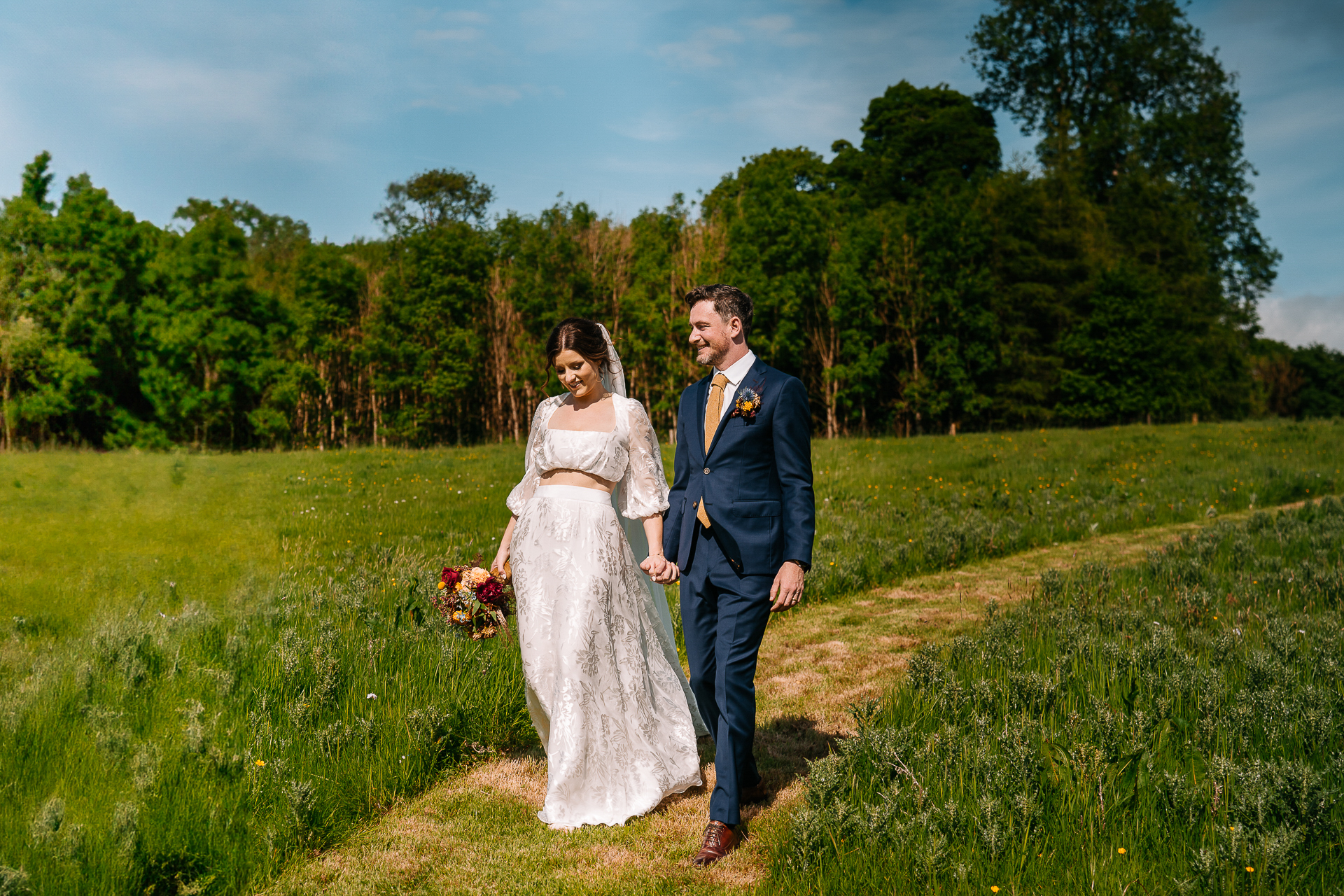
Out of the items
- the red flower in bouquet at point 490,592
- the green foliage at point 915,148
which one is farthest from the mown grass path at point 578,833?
the green foliage at point 915,148

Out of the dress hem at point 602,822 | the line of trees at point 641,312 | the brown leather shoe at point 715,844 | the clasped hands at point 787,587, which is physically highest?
the line of trees at point 641,312

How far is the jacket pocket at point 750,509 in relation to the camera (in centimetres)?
427

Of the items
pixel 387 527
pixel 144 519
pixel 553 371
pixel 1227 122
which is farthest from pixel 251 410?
pixel 1227 122

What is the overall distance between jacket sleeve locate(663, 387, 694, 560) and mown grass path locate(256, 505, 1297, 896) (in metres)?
1.32

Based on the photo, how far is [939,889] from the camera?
11.3 feet

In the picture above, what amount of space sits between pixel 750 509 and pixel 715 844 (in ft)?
5.18

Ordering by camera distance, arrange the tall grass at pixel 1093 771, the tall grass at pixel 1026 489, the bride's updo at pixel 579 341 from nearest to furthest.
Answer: the tall grass at pixel 1093 771, the bride's updo at pixel 579 341, the tall grass at pixel 1026 489

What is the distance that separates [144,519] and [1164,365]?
123ft

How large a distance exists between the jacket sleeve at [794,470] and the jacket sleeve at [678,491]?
1.69 feet

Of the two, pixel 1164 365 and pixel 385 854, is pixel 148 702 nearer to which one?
Result: pixel 385 854

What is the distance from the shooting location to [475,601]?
5.37 m

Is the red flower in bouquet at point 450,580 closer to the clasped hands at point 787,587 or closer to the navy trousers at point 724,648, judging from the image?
the navy trousers at point 724,648

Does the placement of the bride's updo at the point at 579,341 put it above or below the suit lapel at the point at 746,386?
above

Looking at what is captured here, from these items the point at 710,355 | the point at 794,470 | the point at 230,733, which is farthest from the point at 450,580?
the point at 794,470
